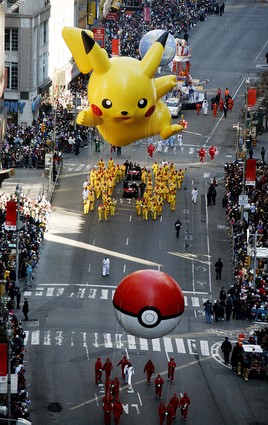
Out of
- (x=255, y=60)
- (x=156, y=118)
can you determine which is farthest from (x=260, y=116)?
(x=156, y=118)

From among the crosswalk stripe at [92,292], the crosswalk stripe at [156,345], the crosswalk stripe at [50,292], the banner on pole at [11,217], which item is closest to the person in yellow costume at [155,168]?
the crosswalk stripe at [92,292]

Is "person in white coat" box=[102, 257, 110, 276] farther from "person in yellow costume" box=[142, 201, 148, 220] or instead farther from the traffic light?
"person in yellow costume" box=[142, 201, 148, 220]

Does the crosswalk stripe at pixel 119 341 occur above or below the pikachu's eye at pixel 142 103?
below

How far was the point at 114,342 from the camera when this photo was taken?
280ft

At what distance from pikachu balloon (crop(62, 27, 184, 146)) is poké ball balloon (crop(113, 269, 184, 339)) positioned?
4690 millimetres

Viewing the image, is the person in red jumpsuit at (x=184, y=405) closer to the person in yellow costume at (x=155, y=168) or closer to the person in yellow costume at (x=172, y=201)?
the person in yellow costume at (x=172, y=201)

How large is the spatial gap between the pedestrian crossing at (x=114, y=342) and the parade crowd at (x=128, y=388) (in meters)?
3.00

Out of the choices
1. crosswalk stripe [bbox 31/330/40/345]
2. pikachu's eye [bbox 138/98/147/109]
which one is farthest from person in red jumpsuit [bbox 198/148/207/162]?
pikachu's eye [bbox 138/98/147/109]

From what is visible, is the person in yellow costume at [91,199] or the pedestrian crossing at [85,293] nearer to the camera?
the pedestrian crossing at [85,293]

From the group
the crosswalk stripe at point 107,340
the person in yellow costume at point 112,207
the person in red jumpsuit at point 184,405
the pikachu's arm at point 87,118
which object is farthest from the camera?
the person in yellow costume at point 112,207

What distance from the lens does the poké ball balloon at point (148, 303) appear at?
56938 millimetres

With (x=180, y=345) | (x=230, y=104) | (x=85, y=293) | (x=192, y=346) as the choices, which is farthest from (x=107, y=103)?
(x=230, y=104)

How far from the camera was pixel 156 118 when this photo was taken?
191ft

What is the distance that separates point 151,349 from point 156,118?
27859mm
